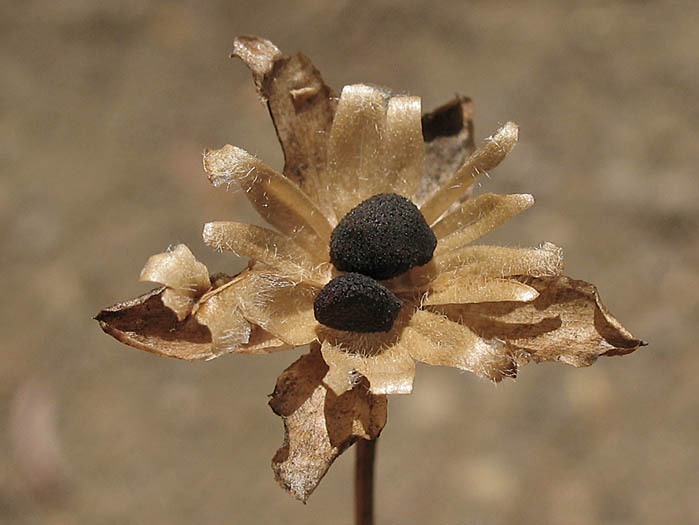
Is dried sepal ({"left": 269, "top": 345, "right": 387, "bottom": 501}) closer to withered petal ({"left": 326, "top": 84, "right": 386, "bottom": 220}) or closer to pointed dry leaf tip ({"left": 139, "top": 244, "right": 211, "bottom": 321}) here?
pointed dry leaf tip ({"left": 139, "top": 244, "right": 211, "bottom": 321})

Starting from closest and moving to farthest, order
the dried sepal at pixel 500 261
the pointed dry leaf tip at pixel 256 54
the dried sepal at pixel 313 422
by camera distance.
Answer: the dried sepal at pixel 313 422
the dried sepal at pixel 500 261
the pointed dry leaf tip at pixel 256 54

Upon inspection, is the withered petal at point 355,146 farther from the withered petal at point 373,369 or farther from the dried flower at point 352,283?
the withered petal at point 373,369

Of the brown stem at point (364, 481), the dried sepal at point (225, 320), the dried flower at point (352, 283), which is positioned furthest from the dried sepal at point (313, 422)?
the brown stem at point (364, 481)

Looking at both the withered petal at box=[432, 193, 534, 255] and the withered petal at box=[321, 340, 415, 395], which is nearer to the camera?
the withered petal at box=[321, 340, 415, 395]

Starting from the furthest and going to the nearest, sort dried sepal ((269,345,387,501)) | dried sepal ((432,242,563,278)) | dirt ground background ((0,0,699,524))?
dirt ground background ((0,0,699,524)) → dried sepal ((432,242,563,278)) → dried sepal ((269,345,387,501))

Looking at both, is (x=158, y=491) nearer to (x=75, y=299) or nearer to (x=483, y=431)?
(x=75, y=299)

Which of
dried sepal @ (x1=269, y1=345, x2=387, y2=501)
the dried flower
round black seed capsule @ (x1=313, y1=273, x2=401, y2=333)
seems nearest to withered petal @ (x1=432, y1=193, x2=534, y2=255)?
the dried flower

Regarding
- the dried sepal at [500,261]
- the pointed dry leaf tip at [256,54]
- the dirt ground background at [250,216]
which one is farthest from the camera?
the dirt ground background at [250,216]

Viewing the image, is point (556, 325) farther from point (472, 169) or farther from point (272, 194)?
point (272, 194)

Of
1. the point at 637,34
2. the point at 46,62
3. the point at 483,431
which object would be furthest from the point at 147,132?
the point at 637,34
